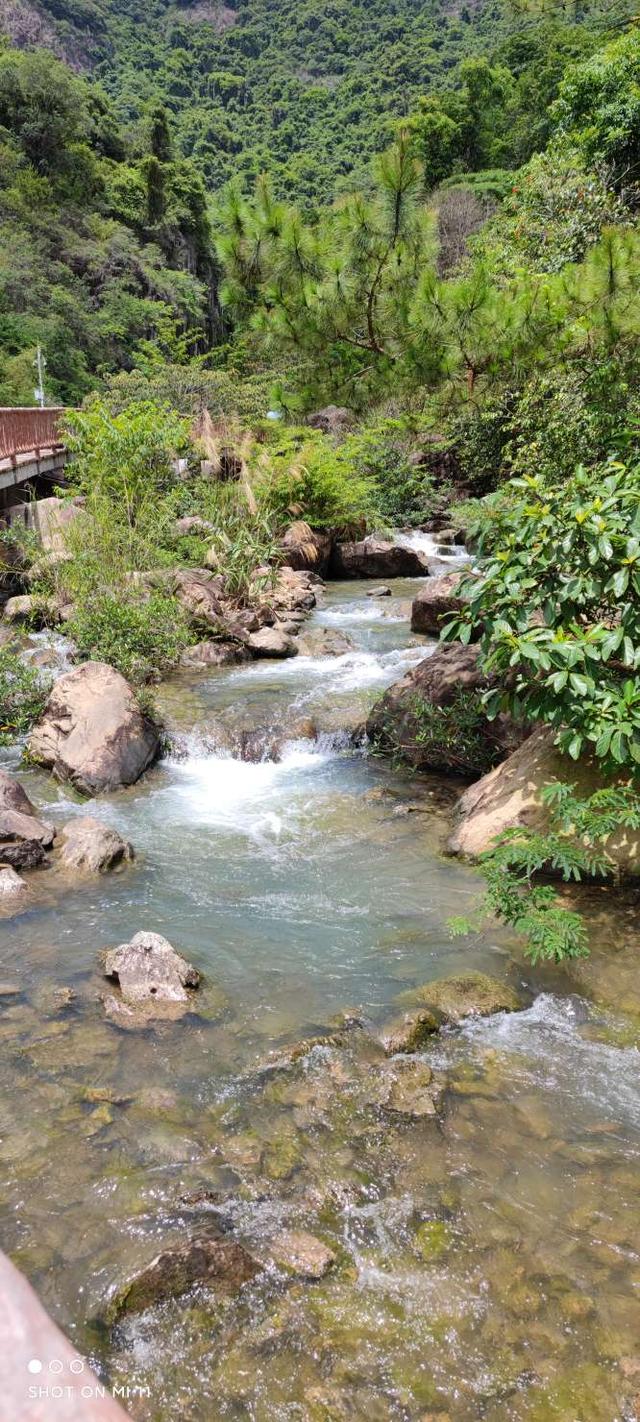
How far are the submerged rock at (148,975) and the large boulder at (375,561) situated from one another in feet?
46.0

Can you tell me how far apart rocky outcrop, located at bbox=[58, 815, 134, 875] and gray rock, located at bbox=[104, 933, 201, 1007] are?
1429 mm

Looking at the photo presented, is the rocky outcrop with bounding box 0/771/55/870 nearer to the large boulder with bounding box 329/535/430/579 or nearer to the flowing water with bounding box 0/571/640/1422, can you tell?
the flowing water with bounding box 0/571/640/1422

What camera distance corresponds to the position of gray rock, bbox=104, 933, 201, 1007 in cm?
414

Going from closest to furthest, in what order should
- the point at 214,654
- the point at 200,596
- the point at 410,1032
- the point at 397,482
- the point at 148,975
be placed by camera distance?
the point at 410,1032 → the point at 148,975 → the point at 214,654 → the point at 200,596 → the point at 397,482

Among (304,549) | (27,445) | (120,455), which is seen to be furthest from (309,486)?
(27,445)

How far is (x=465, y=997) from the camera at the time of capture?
13.4ft

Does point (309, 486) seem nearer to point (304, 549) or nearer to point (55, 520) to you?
point (304, 549)

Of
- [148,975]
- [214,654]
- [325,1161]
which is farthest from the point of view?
[214,654]

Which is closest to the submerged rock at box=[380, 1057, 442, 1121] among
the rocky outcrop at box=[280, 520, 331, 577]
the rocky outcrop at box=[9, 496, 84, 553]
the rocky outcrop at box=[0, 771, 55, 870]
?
the rocky outcrop at box=[0, 771, 55, 870]

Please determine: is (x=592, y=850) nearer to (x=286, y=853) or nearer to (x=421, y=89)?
(x=286, y=853)

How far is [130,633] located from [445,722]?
4.33 metres

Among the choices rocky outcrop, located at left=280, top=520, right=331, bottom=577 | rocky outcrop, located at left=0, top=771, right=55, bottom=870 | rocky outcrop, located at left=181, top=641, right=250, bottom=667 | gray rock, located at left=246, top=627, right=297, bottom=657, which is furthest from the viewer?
rocky outcrop, located at left=280, top=520, right=331, bottom=577

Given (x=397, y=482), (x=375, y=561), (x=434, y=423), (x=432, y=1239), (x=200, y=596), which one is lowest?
(x=432, y=1239)

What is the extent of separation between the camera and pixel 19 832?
19.4 ft
